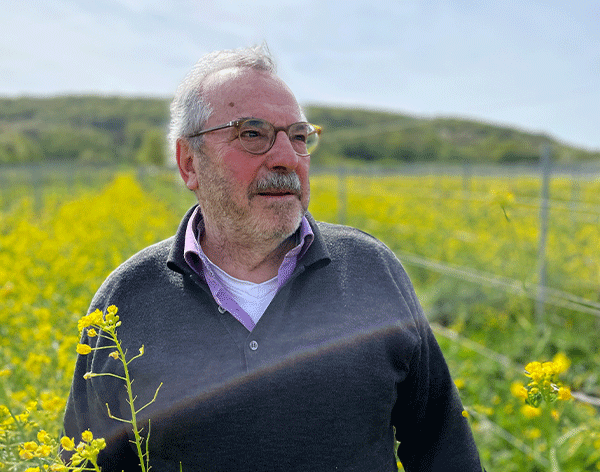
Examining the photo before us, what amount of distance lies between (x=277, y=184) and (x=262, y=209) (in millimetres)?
78

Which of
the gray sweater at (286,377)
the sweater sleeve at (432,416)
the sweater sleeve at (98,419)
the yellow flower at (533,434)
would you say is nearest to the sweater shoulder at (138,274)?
the gray sweater at (286,377)

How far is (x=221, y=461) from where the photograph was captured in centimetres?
113

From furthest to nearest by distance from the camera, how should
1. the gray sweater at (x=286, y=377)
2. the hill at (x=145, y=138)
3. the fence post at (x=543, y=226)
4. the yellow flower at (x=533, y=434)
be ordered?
the hill at (x=145, y=138) → the fence post at (x=543, y=226) → the yellow flower at (x=533, y=434) → the gray sweater at (x=286, y=377)

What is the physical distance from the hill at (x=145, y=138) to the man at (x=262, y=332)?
38.8 m

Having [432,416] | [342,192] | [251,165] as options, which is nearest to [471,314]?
[342,192]

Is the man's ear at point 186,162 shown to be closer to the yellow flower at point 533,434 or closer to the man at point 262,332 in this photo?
the man at point 262,332

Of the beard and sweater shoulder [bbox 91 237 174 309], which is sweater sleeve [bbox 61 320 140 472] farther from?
the beard

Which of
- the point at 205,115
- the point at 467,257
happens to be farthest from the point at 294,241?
the point at 467,257

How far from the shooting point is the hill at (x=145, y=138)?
44.0 m

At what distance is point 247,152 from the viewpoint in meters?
1.32

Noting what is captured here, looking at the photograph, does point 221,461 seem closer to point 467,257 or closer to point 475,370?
point 475,370

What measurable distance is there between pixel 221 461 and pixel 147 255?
1.92 feet

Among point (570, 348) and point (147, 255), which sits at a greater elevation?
point (147, 255)

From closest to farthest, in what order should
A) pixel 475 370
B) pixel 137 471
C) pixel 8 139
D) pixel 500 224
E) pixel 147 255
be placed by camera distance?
pixel 137 471 < pixel 147 255 < pixel 475 370 < pixel 500 224 < pixel 8 139
